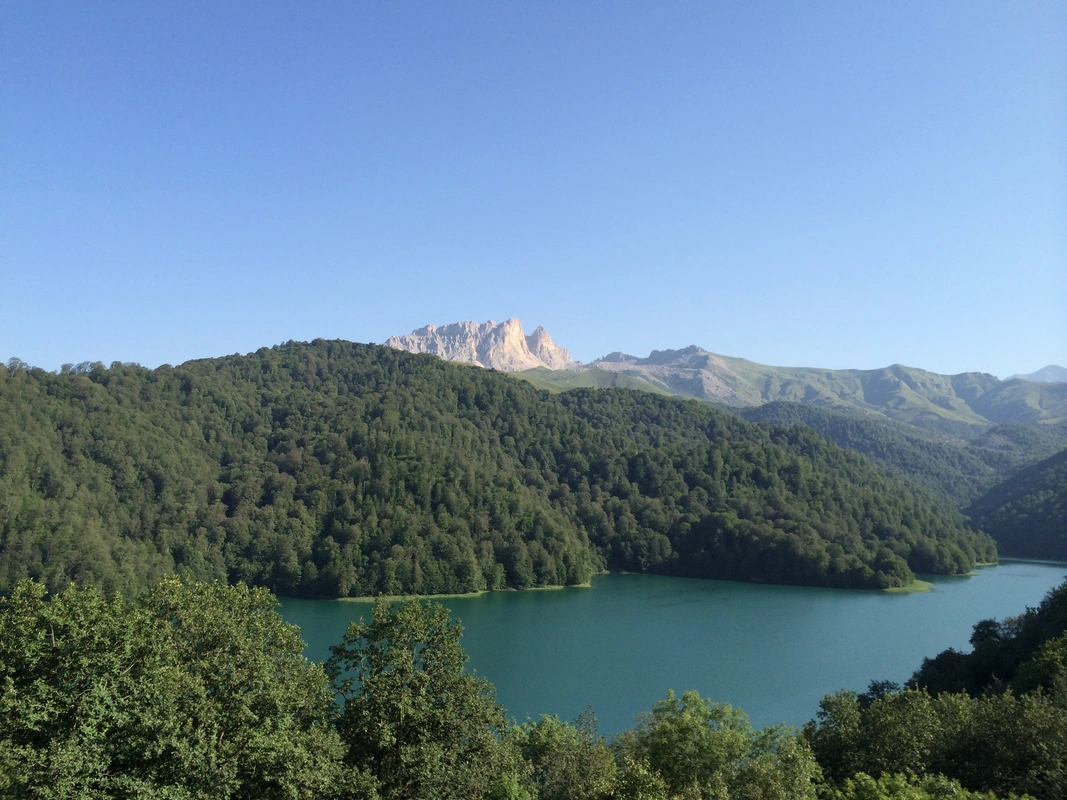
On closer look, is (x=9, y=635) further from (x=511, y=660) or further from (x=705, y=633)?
(x=705, y=633)

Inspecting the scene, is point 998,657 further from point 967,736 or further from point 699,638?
point 699,638

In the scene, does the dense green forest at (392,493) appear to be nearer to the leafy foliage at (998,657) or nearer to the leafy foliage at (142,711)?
the leafy foliage at (998,657)

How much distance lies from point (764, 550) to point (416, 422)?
6055cm

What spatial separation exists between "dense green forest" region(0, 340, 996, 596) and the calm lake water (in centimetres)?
784

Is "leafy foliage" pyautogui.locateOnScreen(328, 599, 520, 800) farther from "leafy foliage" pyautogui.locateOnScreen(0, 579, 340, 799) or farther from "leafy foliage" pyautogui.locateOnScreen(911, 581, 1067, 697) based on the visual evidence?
"leafy foliage" pyautogui.locateOnScreen(911, 581, 1067, 697)

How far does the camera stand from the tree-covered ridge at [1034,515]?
12731 centimetres

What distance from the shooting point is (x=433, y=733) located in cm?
2025

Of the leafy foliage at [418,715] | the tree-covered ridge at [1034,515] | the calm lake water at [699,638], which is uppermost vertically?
the leafy foliage at [418,715]

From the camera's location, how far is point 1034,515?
439 feet

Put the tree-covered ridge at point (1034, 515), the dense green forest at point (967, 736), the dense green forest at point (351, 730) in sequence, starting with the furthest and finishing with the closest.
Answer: the tree-covered ridge at point (1034, 515)
the dense green forest at point (967, 736)
the dense green forest at point (351, 730)

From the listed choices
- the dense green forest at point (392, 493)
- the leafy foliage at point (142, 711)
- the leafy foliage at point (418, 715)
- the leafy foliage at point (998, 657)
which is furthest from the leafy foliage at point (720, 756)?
the dense green forest at point (392, 493)

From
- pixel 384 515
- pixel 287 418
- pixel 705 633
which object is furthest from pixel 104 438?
pixel 705 633

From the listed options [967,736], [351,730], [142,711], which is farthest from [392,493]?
[142,711]

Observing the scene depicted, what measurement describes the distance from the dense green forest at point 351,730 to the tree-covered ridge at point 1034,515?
123397mm
